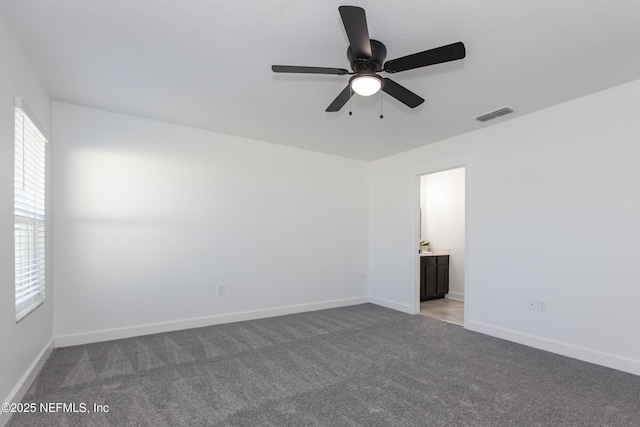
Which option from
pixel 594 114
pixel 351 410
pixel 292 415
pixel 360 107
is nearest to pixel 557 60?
pixel 594 114

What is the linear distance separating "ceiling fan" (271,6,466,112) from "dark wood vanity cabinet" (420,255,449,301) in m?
3.93

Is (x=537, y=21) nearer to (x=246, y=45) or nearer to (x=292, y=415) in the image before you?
(x=246, y=45)

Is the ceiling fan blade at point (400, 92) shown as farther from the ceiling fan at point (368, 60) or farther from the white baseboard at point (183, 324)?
the white baseboard at point (183, 324)

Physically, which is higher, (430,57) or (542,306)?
(430,57)

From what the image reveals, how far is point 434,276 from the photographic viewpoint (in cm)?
584

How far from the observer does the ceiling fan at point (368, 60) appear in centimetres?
172

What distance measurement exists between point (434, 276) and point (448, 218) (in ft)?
4.02

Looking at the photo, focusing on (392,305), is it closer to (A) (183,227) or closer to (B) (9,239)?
(A) (183,227)

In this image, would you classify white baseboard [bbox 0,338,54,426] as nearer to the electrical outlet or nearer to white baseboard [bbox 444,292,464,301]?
the electrical outlet

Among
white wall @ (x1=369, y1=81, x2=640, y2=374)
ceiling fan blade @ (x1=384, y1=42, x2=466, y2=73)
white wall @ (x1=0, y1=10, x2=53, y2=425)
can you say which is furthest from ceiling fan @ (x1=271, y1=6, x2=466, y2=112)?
white wall @ (x1=369, y1=81, x2=640, y2=374)

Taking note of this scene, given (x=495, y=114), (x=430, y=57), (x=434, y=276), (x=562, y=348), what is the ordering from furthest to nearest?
1. (x=434, y=276)
2. (x=495, y=114)
3. (x=562, y=348)
4. (x=430, y=57)

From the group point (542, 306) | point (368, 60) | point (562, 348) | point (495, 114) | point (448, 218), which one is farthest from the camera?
point (448, 218)

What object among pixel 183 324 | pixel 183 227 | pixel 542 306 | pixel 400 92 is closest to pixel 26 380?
pixel 183 324

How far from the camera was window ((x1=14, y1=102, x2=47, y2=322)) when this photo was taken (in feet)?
7.84
